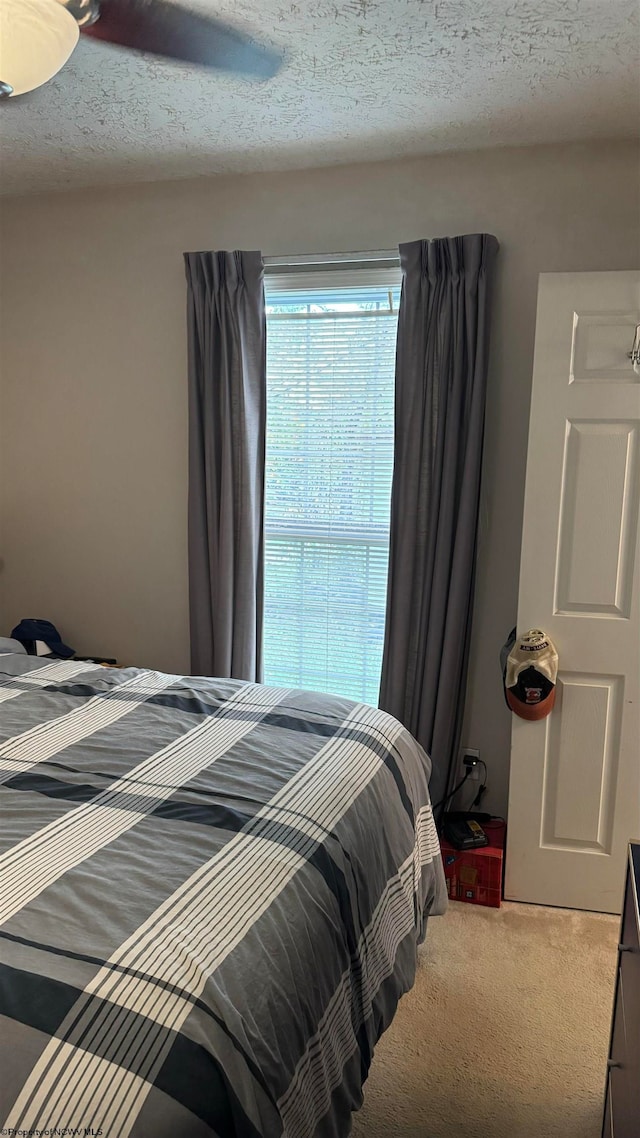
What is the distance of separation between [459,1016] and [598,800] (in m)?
0.86

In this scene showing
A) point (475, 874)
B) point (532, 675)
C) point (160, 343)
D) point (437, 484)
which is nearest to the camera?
point (532, 675)

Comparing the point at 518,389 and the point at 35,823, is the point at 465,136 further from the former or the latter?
Result: the point at 35,823

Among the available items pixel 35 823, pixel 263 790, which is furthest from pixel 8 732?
pixel 263 790

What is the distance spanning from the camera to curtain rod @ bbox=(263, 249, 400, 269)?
2.99m

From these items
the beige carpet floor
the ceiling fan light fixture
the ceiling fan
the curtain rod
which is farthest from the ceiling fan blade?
the beige carpet floor

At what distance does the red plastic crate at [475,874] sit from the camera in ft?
8.93

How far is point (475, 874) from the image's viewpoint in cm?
274

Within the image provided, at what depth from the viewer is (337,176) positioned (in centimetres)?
306

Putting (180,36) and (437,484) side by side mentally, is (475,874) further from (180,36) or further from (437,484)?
(180,36)

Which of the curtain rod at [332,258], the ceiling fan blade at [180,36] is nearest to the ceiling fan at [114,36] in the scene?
the ceiling fan blade at [180,36]

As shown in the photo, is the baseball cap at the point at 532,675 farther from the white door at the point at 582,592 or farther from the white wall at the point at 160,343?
the white wall at the point at 160,343

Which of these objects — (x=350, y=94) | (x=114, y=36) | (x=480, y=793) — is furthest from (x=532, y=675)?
(x=114, y=36)

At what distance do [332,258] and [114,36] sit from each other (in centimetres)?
120

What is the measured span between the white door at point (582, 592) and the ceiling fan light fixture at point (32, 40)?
1.54 meters
